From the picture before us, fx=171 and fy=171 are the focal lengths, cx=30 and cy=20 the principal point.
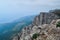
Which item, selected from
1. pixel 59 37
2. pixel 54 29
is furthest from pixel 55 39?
pixel 54 29

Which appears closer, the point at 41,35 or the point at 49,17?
the point at 41,35

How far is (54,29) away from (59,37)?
3201 mm

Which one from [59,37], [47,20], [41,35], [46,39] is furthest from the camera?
[47,20]

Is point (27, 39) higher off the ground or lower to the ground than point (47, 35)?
lower

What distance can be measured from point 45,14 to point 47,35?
4709 centimetres

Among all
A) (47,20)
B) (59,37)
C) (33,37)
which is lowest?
(47,20)

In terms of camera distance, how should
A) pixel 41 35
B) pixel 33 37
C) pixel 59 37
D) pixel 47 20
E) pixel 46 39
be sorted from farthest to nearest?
pixel 47 20, pixel 33 37, pixel 41 35, pixel 46 39, pixel 59 37

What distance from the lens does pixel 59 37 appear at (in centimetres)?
3025

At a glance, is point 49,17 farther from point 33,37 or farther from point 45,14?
point 33,37

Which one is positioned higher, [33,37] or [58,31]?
[58,31]

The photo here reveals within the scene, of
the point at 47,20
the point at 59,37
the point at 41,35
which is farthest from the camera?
the point at 47,20

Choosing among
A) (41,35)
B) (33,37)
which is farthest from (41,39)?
(33,37)

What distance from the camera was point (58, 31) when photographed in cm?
3188

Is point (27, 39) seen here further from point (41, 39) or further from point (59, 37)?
point (59, 37)
